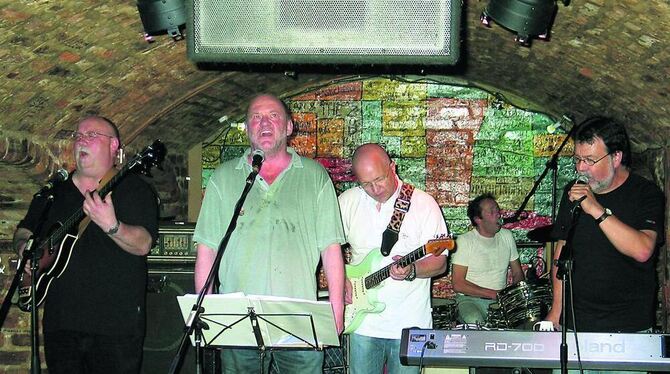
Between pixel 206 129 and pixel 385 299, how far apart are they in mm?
4880

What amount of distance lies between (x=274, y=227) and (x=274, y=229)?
0.01m

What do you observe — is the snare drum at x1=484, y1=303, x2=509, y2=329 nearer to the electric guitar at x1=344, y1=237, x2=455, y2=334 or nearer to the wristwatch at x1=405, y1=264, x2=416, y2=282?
the electric guitar at x1=344, y1=237, x2=455, y2=334

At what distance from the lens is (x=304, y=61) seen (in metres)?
4.29

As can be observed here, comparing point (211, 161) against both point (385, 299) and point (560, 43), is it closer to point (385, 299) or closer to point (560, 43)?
point (560, 43)

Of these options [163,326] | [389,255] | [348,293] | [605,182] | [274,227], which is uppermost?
[605,182]

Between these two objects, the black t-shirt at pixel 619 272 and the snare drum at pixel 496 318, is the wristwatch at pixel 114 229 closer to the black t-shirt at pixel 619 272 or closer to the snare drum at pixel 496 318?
the black t-shirt at pixel 619 272

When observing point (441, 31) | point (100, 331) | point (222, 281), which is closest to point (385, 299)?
point (222, 281)

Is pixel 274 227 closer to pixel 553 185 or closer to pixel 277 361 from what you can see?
pixel 277 361

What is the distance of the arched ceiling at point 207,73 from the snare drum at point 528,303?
170 centimetres

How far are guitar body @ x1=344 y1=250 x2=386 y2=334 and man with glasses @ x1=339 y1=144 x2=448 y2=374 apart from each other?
0.02 metres

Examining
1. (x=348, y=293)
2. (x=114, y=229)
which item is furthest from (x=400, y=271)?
(x=114, y=229)

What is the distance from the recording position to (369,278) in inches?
232

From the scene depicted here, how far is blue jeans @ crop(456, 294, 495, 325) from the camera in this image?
8516 millimetres

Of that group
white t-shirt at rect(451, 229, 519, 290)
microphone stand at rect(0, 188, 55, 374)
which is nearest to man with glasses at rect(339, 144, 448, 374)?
microphone stand at rect(0, 188, 55, 374)
